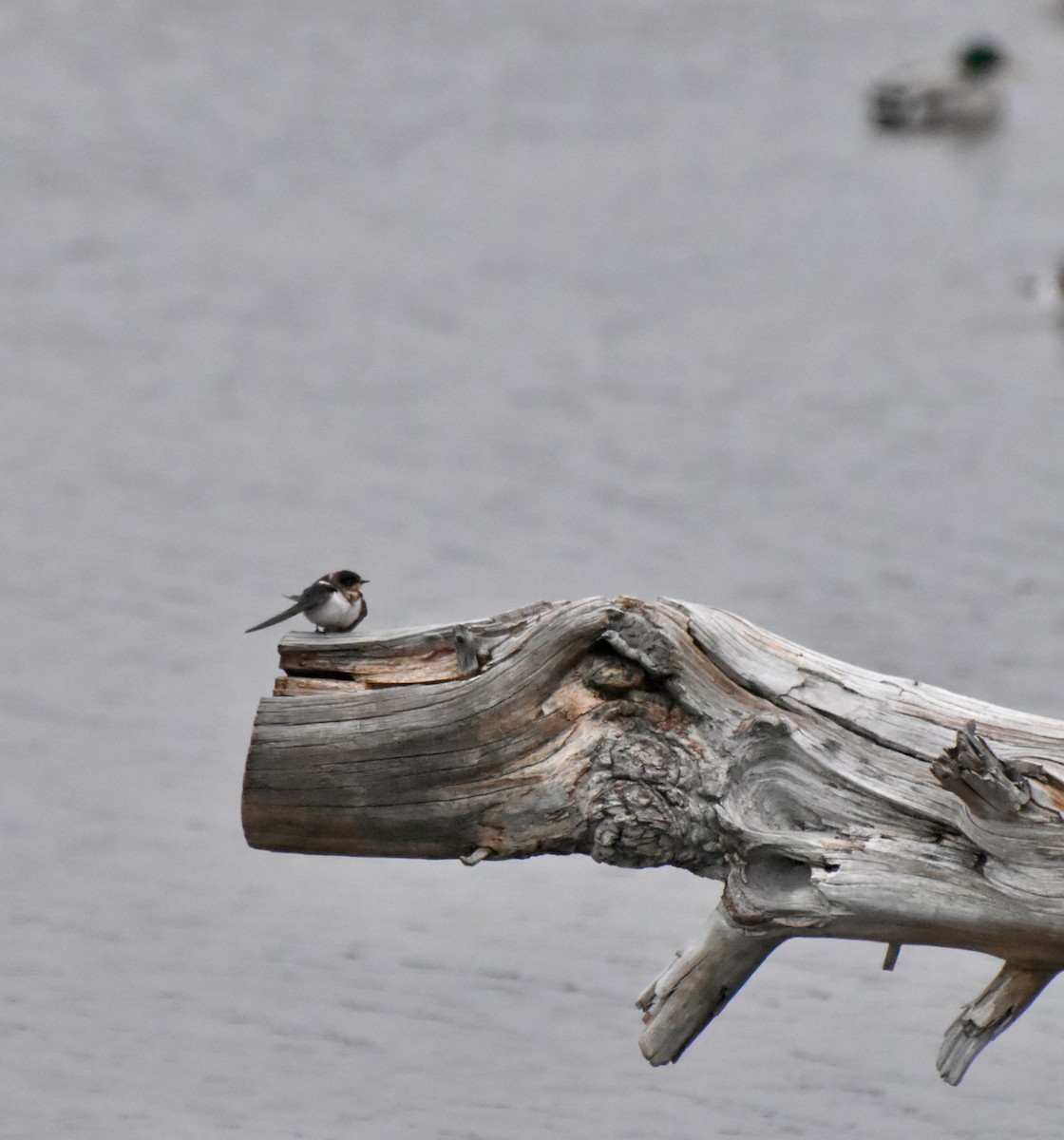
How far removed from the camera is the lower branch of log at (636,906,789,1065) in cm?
524

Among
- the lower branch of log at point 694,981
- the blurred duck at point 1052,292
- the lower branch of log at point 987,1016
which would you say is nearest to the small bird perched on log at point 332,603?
the lower branch of log at point 694,981

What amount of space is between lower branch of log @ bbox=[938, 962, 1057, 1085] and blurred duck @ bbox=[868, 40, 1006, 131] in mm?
17610

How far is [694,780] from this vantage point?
213 inches

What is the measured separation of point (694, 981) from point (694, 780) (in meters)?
0.53

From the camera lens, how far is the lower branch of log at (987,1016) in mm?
5152

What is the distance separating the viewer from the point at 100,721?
9727 millimetres

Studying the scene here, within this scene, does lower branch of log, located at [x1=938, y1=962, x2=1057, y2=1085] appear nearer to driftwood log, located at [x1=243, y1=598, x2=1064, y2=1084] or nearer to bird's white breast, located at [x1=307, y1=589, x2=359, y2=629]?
driftwood log, located at [x1=243, y1=598, x2=1064, y2=1084]

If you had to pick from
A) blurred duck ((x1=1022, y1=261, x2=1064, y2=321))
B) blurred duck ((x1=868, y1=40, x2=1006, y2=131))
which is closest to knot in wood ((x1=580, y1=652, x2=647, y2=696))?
blurred duck ((x1=1022, y1=261, x2=1064, y2=321))

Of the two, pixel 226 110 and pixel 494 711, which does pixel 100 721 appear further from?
pixel 226 110

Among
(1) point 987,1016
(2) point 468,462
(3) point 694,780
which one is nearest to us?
(1) point 987,1016

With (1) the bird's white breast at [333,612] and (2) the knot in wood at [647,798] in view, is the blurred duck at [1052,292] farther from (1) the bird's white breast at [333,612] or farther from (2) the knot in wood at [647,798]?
(2) the knot in wood at [647,798]

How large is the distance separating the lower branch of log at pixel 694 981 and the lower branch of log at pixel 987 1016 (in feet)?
1.65

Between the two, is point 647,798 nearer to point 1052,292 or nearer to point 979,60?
point 1052,292

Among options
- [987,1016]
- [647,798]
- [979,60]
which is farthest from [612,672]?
[979,60]
